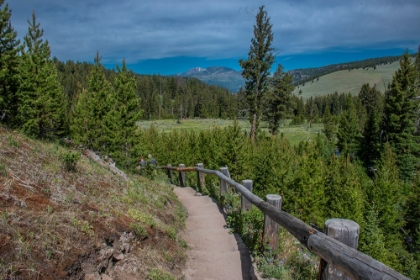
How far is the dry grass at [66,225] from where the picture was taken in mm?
3073

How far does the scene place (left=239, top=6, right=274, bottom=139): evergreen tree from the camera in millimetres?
36000

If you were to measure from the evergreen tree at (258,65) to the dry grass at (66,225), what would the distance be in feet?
107

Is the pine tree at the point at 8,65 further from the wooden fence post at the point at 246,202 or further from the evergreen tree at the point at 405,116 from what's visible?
the evergreen tree at the point at 405,116

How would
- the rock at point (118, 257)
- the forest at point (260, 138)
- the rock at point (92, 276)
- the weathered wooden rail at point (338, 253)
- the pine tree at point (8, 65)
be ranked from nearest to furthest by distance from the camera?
the weathered wooden rail at point (338, 253)
the rock at point (92, 276)
the rock at point (118, 257)
the pine tree at point (8, 65)
the forest at point (260, 138)

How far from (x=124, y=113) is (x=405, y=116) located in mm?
40229

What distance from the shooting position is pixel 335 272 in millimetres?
2740

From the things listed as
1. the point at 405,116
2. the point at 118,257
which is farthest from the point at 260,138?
the point at 118,257

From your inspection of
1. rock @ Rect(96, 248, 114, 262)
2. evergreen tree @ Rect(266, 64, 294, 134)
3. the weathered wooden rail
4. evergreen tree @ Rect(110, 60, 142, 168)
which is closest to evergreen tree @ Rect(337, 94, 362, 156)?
evergreen tree @ Rect(266, 64, 294, 134)

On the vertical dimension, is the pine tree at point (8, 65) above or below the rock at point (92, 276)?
above

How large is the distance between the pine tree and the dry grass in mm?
12650

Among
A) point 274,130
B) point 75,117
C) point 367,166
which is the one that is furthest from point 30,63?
point 367,166

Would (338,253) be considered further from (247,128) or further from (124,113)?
(247,128)

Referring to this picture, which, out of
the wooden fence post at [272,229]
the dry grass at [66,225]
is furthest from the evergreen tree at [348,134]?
the wooden fence post at [272,229]

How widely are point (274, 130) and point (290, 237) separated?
1824 inches
